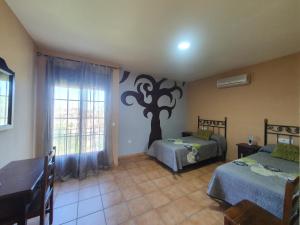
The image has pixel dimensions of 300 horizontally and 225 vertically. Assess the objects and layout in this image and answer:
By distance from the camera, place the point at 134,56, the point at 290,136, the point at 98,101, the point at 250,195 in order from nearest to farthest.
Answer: the point at 250,195
the point at 290,136
the point at 134,56
the point at 98,101

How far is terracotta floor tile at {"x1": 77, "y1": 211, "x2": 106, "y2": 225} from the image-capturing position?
5.32ft

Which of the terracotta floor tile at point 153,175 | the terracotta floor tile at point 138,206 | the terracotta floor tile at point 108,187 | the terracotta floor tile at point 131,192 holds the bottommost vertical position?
the terracotta floor tile at point 138,206

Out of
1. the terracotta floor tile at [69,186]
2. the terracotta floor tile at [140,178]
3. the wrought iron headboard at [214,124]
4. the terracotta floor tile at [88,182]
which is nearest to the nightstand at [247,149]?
the wrought iron headboard at [214,124]

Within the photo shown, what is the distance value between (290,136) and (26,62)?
4727 mm

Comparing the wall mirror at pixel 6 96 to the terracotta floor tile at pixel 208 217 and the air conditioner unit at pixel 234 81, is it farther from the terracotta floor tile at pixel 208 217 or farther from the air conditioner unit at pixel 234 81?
the air conditioner unit at pixel 234 81

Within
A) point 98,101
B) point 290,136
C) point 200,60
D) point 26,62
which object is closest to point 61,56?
point 26,62

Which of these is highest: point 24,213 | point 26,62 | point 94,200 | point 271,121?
point 26,62

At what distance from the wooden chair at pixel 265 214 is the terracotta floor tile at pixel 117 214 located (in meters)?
1.19

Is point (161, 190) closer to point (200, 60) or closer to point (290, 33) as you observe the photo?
point (200, 60)

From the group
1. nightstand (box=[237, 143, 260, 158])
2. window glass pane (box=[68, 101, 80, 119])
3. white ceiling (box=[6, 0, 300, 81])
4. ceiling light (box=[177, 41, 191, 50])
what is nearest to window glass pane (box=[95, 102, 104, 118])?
window glass pane (box=[68, 101, 80, 119])

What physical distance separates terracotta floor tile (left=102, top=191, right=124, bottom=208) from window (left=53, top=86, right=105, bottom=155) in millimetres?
1102

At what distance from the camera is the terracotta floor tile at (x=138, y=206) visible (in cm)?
180

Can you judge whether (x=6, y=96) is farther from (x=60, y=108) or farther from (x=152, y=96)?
(x=152, y=96)

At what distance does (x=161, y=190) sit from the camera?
91.1 inches
